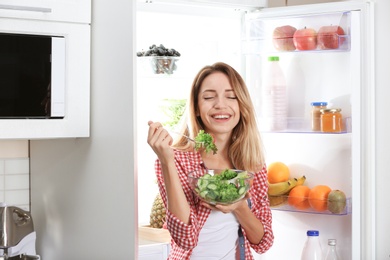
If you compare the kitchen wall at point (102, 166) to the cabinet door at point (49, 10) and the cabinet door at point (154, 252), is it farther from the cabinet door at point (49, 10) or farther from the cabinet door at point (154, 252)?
the cabinet door at point (154, 252)

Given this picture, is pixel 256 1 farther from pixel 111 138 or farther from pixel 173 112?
pixel 111 138

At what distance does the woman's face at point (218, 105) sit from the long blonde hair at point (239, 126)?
0.02m

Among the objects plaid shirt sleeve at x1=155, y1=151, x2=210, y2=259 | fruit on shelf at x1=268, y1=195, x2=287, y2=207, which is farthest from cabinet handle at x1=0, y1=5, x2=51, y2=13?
fruit on shelf at x1=268, y1=195, x2=287, y2=207

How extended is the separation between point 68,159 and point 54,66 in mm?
348

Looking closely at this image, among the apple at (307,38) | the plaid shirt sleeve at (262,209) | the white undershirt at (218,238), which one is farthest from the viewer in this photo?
the apple at (307,38)

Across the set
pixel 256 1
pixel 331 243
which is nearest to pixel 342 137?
pixel 331 243

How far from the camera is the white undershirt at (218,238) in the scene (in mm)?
2549

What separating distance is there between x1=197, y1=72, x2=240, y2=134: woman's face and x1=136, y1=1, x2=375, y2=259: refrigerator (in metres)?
0.28

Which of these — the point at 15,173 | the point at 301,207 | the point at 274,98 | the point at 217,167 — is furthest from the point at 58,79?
the point at 301,207

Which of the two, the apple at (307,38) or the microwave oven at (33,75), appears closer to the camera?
the microwave oven at (33,75)

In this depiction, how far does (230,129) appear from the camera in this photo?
2709 mm

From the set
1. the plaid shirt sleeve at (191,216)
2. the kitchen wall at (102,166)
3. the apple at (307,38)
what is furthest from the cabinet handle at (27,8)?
the apple at (307,38)

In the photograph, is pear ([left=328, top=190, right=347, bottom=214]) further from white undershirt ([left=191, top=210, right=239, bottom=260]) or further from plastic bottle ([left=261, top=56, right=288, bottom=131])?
white undershirt ([left=191, top=210, right=239, bottom=260])

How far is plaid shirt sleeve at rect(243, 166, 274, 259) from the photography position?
2.65 meters
